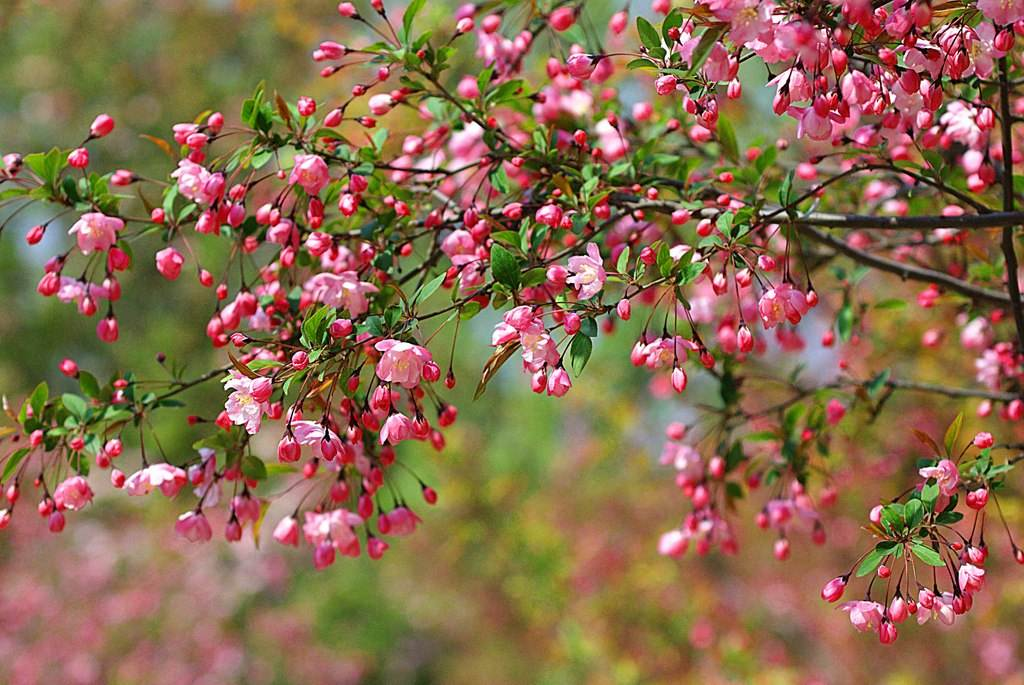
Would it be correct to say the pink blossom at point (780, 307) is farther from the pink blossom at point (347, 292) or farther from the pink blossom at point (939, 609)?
the pink blossom at point (347, 292)

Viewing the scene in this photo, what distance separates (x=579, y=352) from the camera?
32.7 inches

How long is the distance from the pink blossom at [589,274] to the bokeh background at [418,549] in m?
1.16

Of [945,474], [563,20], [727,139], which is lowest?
[945,474]

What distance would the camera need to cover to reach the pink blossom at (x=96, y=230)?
991 mm

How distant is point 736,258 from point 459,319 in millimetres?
264

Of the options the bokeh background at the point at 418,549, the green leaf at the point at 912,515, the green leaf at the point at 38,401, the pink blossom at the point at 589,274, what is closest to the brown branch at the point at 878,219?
the pink blossom at the point at 589,274

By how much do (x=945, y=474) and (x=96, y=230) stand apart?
84cm

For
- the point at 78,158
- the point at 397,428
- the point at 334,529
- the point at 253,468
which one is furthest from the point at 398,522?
the point at 78,158

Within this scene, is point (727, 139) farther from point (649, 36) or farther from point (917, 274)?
point (649, 36)

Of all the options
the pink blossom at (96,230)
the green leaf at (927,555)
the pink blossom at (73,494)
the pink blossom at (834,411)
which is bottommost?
the green leaf at (927,555)

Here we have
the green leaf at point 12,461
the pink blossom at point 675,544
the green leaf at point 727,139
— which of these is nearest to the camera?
the green leaf at point 12,461

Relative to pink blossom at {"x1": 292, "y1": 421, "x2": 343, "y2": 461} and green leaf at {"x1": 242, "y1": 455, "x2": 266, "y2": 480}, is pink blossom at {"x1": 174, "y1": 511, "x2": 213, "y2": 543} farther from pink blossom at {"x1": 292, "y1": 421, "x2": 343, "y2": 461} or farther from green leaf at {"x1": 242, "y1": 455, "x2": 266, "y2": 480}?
pink blossom at {"x1": 292, "y1": 421, "x2": 343, "y2": 461}

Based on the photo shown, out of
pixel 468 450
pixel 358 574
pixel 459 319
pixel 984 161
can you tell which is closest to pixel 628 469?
pixel 468 450

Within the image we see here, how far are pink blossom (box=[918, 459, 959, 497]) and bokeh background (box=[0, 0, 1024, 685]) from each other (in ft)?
3.37
